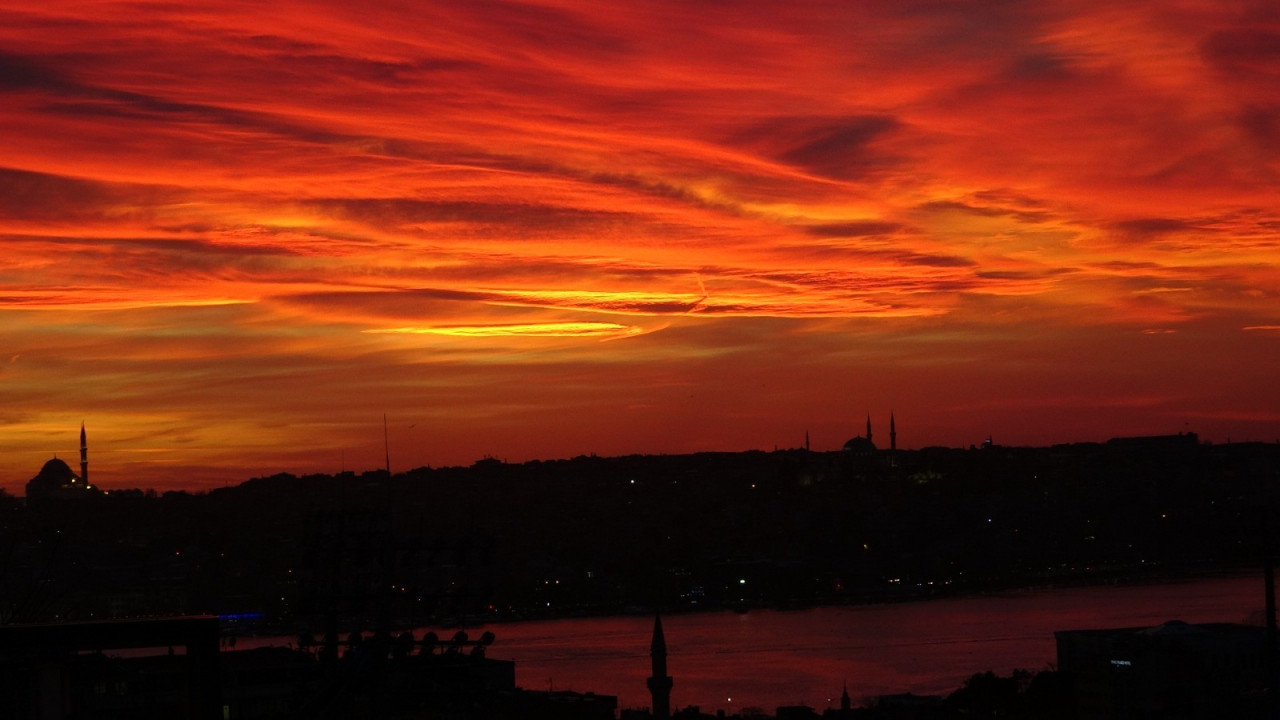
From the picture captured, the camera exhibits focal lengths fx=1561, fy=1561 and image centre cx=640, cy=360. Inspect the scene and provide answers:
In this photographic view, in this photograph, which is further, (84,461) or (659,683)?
(84,461)

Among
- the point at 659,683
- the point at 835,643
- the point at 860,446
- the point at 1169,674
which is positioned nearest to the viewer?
the point at 1169,674

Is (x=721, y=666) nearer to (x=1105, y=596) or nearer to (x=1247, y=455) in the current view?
(x=1105, y=596)

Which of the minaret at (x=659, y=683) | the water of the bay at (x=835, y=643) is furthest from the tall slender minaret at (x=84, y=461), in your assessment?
the minaret at (x=659, y=683)

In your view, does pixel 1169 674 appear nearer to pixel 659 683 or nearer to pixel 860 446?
pixel 659 683

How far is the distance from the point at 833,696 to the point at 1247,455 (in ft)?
178

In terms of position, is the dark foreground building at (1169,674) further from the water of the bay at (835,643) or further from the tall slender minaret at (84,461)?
the tall slender minaret at (84,461)

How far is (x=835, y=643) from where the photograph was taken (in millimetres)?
43875

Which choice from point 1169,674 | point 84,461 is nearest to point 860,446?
point 84,461

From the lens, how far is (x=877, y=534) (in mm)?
68938

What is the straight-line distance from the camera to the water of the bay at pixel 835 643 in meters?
35.8

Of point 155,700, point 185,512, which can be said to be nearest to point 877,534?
point 185,512

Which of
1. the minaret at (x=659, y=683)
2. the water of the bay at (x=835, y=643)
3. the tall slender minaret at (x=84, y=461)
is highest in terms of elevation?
the tall slender minaret at (x=84, y=461)

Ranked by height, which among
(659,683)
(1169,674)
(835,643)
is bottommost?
(835,643)

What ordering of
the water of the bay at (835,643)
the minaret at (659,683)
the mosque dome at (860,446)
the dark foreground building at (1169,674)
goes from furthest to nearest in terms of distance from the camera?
the mosque dome at (860,446) → the water of the bay at (835,643) → the minaret at (659,683) → the dark foreground building at (1169,674)
